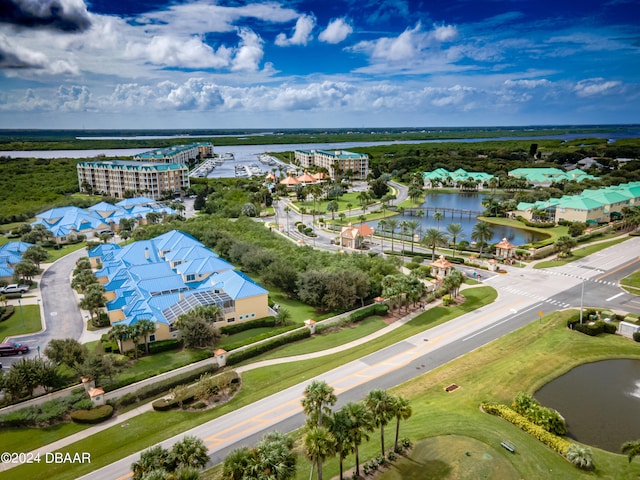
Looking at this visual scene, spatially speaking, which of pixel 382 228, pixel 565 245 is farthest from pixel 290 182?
pixel 565 245

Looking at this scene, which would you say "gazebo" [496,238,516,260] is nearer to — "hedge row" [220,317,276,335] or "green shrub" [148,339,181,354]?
"hedge row" [220,317,276,335]

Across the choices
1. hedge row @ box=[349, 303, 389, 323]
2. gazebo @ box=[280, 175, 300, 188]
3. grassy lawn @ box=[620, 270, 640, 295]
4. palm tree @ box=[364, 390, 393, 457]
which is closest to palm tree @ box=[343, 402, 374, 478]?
palm tree @ box=[364, 390, 393, 457]

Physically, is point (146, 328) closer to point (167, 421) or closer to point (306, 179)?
point (167, 421)

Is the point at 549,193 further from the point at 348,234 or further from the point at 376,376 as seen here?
A: the point at 376,376

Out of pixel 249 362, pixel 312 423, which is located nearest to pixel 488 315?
pixel 249 362

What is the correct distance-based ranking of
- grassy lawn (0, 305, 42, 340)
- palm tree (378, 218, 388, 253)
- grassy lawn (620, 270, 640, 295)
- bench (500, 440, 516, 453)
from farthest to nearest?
palm tree (378, 218, 388, 253)
grassy lawn (620, 270, 640, 295)
grassy lawn (0, 305, 42, 340)
bench (500, 440, 516, 453)
